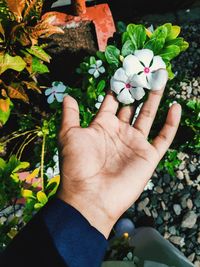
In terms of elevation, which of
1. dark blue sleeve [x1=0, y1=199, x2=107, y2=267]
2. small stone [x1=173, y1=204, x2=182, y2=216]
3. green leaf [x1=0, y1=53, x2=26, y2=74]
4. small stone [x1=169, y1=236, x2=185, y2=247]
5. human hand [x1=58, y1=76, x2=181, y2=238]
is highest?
green leaf [x1=0, y1=53, x2=26, y2=74]

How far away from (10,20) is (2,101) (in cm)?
52

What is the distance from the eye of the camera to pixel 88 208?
159 centimetres

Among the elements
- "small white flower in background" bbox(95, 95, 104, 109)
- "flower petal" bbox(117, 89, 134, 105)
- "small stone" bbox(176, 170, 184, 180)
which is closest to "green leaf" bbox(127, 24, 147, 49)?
"flower petal" bbox(117, 89, 134, 105)

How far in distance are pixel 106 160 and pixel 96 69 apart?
71 centimetres

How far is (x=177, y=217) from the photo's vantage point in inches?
99.3

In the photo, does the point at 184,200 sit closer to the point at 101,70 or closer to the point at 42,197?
the point at 101,70

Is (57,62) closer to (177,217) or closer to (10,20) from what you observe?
(10,20)

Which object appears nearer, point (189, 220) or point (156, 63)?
point (156, 63)

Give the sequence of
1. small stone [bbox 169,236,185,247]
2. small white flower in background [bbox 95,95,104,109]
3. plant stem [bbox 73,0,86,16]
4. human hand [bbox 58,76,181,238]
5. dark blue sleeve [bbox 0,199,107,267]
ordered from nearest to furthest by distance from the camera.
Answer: dark blue sleeve [bbox 0,199,107,267], human hand [bbox 58,76,181,238], small white flower in background [bbox 95,95,104,109], small stone [bbox 169,236,185,247], plant stem [bbox 73,0,86,16]

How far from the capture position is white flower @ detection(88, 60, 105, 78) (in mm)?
2154

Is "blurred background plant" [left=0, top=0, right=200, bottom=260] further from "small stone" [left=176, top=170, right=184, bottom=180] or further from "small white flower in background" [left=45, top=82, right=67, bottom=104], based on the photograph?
"small stone" [left=176, top=170, right=184, bottom=180]

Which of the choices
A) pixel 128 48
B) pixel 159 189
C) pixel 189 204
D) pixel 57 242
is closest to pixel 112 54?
pixel 128 48

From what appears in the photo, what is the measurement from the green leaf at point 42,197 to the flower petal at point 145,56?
747 mm

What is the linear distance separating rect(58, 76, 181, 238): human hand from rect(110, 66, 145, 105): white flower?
6 centimetres
